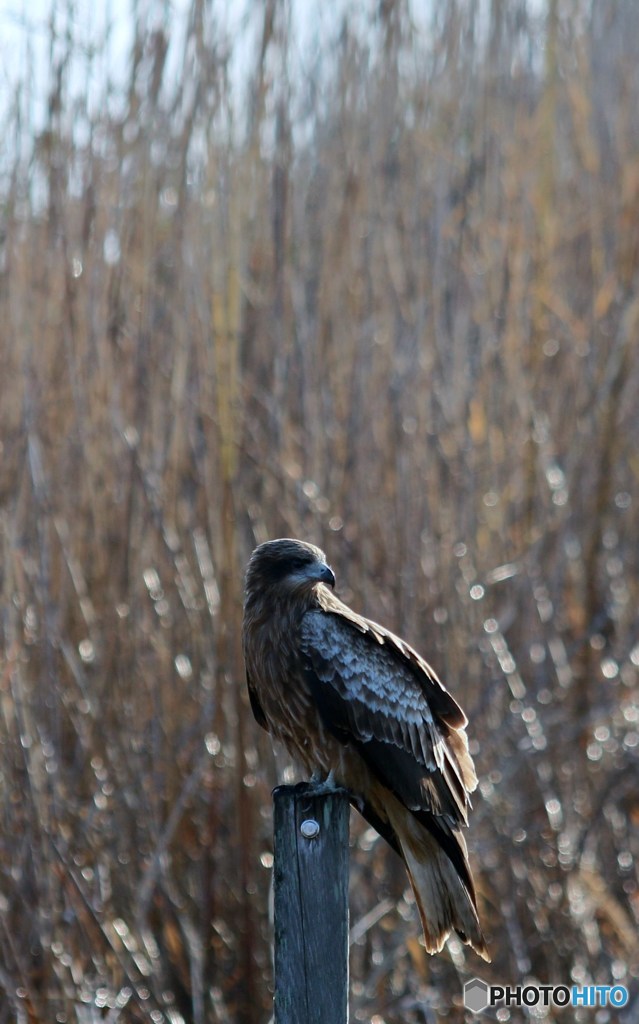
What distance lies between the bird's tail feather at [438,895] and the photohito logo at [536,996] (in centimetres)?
95

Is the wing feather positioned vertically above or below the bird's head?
below

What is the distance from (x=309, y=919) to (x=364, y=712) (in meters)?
0.66

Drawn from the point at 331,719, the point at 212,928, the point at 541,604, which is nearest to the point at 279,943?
the point at 331,719

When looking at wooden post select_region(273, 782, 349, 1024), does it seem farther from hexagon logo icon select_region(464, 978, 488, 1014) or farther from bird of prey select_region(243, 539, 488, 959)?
hexagon logo icon select_region(464, 978, 488, 1014)

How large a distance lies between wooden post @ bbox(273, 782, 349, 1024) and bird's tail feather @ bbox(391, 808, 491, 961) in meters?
0.46

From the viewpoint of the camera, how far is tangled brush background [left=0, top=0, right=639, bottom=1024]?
3.43 meters

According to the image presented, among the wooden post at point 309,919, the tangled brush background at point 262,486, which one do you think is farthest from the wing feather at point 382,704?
the tangled brush background at point 262,486

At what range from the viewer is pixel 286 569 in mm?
2748

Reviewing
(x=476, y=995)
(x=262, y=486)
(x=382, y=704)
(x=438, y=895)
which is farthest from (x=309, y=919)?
(x=262, y=486)

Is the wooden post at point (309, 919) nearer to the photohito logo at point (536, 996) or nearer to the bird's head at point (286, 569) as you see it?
the bird's head at point (286, 569)

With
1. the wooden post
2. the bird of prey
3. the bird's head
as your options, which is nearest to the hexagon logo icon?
the bird of prey

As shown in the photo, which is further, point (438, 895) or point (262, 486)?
point (262, 486)

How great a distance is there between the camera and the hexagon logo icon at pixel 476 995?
341 centimetres

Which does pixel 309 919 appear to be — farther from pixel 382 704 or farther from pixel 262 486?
pixel 262 486
